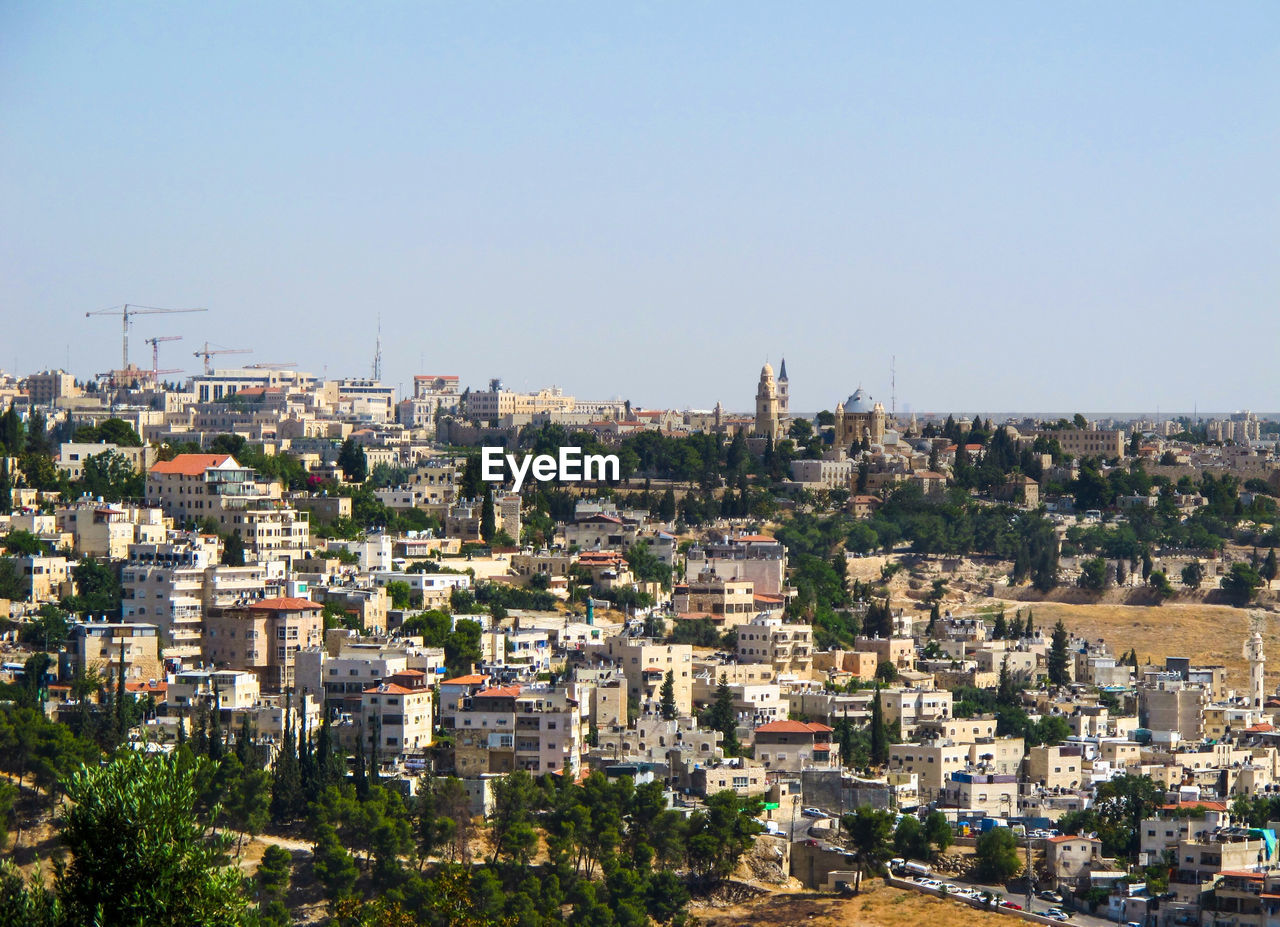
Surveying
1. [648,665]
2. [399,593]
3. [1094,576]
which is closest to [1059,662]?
[648,665]

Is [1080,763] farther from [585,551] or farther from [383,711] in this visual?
[585,551]

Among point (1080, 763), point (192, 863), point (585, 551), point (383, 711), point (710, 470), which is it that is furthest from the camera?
point (710, 470)

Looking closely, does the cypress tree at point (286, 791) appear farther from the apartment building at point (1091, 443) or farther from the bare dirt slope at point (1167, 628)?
the apartment building at point (1091, 443)

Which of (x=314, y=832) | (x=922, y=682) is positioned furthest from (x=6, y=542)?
(x=922, y=682)

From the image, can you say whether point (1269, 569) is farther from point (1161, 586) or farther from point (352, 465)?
point (352, 465)

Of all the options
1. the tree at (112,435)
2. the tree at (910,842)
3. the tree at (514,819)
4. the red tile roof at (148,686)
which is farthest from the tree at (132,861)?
the tree at (112,435)

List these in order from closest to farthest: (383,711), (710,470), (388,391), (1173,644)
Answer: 1. (383,711)
2. (1173,644)
3. (710,470)
4. (388,391)

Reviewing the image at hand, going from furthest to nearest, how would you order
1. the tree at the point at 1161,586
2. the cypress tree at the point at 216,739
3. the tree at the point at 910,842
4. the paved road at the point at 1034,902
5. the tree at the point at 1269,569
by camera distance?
1. the tree at the point at 1269,569
2. the tree at the point at 1161,586
3. the tree at the point at 910,842
4. the cypress tree at the point at 216,739
5. the paved road at the point at 1034,902
